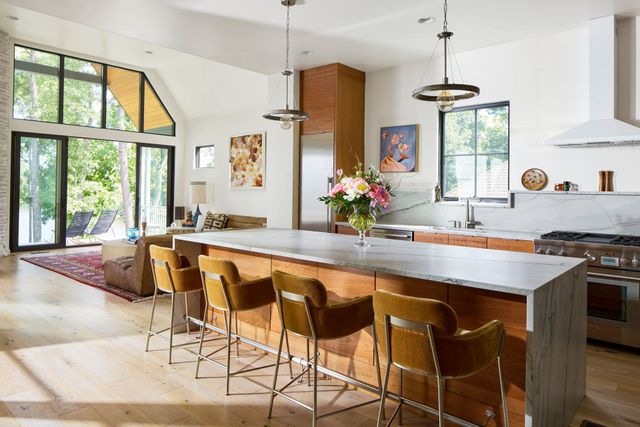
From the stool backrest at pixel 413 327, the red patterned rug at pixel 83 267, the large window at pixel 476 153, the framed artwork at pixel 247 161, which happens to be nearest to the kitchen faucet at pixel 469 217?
the large window at pixel 476 153

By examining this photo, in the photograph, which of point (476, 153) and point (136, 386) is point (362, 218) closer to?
point (136, 386)

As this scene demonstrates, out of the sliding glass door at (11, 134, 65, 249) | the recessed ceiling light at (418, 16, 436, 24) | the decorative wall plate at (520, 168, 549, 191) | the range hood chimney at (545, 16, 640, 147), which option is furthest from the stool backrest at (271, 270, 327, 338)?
the sliding glass door at (11, 134, 65, 249)

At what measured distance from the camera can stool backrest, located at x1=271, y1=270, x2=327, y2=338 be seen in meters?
2.31

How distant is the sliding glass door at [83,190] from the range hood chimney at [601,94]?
823cm

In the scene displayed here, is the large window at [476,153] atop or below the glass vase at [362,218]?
atop

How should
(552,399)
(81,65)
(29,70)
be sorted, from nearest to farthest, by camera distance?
(552,399)
(29,70)
(81,65)

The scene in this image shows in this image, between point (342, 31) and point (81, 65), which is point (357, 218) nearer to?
point (342, 31)

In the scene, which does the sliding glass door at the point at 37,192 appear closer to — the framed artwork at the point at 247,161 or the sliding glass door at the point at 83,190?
the sliding glass door at the point at 83,190

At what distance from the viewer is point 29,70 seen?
8.13m

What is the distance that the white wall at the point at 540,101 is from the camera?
4398 millimetres

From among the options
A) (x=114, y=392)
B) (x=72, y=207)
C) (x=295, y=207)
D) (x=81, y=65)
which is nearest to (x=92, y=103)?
(x=81, y=65)

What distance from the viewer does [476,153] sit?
5.46m

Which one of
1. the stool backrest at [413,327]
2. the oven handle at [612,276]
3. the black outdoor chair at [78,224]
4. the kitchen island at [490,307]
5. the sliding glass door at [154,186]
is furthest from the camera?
the sliding glass door at [154,186]

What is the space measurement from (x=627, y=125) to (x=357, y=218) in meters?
2.87
